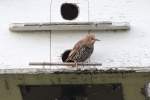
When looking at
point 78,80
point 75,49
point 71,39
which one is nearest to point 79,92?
point 78,80

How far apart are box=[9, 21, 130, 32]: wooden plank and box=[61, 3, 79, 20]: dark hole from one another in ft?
0.55

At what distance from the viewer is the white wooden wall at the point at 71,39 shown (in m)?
8.68

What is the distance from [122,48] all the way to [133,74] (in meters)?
0.32

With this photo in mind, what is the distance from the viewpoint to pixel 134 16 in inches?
345

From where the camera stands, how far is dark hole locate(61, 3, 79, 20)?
8852 millimetres

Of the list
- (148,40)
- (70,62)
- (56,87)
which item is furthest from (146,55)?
(56,87)

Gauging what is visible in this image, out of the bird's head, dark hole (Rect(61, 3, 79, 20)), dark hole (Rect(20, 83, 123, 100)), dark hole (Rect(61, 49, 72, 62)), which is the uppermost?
dark hole (Rect(61, 3, 79, 20))

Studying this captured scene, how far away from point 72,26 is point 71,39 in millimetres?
133

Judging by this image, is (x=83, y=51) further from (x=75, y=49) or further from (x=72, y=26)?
(x=72, y=26)

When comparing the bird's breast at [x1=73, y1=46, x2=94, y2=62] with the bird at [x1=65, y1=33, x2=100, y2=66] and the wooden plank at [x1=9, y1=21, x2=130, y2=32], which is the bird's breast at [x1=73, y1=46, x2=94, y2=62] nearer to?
the bird at [x1=65, y1=33, x2=100, y2=66]

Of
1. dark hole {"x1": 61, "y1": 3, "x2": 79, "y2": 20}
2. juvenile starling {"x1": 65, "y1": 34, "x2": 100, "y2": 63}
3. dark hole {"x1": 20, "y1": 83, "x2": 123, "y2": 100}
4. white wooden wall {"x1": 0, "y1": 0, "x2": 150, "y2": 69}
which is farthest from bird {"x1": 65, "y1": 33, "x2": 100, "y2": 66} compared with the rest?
dark hole {"x1": 20, "y1": 83, "x2": 123, "y2": 100}

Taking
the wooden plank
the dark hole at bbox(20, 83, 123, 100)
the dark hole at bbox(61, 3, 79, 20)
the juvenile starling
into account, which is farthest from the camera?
the dark hole at bbox(20, 83, 123, 100)

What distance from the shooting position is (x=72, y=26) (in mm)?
8656

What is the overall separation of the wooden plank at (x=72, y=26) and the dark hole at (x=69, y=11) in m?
0.17
